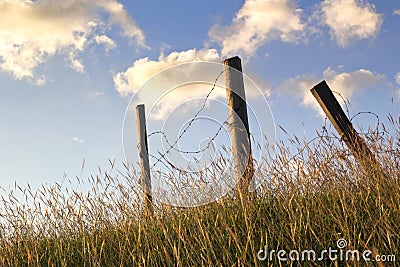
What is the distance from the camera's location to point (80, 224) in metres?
5.09

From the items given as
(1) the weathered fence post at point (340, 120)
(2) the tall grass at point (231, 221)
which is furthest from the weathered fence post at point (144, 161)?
(1) the weathered fence post at point (340, 120)

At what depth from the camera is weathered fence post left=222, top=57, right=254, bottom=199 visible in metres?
4.89

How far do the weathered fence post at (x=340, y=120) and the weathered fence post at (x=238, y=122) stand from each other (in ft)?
2.66

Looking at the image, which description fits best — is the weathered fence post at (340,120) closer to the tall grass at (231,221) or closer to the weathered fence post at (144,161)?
the tall grass at (231,221)

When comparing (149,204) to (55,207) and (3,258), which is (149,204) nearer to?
(55,207)

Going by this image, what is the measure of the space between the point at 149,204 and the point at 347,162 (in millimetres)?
2335

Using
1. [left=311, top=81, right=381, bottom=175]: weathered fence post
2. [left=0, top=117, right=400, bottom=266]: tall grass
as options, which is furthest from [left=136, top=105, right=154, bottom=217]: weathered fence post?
[left=311, top=81, right=381, bottom=175]: weathered fence post

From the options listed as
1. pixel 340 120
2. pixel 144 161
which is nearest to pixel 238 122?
pixel 340 120

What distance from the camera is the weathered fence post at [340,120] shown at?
484cm

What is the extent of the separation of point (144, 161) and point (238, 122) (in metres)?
2.06

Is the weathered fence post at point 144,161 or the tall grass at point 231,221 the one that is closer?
the tall grass at point 231,221

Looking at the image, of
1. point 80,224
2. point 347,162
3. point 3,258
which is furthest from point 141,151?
point 347,162

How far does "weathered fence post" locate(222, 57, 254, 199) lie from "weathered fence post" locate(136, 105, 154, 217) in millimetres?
1169

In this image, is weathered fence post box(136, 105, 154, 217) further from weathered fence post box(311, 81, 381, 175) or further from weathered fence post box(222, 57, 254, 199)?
weathered fence post box(311, 81, 381, 175)
